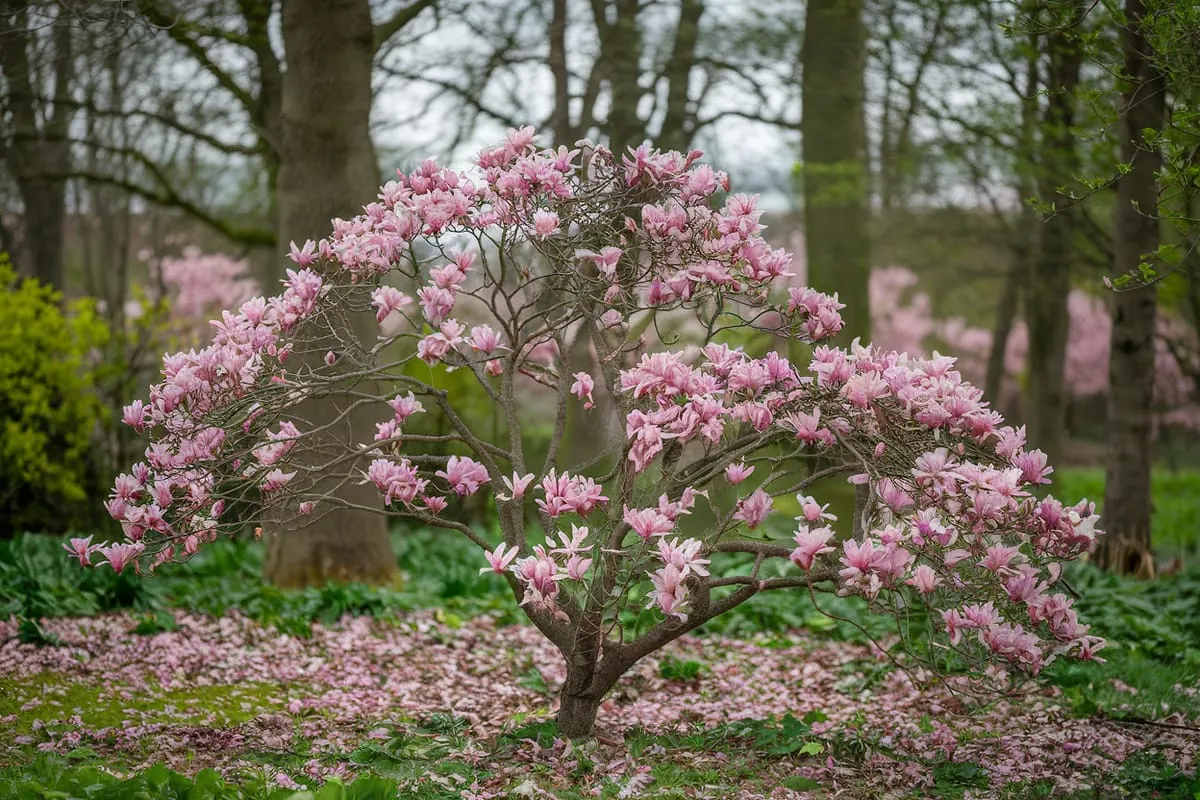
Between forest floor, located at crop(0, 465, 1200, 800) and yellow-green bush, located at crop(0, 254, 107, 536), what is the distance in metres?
1.45

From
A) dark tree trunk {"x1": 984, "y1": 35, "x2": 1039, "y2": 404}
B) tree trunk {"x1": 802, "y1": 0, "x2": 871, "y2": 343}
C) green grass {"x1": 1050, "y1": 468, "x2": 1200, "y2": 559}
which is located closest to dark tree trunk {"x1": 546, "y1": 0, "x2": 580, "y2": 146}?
tree trunk {"x1": 802, "y1": 0, "x2": 871, "y2": 343}

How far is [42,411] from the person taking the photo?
8.88 meters

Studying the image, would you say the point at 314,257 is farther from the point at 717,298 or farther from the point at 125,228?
the point at 125,228

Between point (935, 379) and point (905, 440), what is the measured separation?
236 millimetres

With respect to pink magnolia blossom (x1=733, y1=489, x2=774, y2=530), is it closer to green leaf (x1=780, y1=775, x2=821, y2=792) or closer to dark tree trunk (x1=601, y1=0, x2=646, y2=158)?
green leaf (x1=780, y1=775, x2=821, y2=792)

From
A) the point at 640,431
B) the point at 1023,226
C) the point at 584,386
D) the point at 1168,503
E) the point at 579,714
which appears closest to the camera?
the point at 640,431

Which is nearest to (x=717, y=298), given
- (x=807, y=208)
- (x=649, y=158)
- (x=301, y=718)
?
(x=649, y=158)

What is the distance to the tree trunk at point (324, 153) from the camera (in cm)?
734

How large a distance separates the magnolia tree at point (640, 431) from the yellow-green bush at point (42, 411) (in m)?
5.17

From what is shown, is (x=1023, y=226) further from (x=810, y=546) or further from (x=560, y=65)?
(x=810, y=546)

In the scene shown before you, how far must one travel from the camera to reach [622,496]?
3.96 meters

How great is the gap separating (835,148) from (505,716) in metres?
6.28

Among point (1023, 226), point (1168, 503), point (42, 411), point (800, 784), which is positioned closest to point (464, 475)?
point (800, 784)

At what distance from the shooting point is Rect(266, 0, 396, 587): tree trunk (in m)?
7.34
